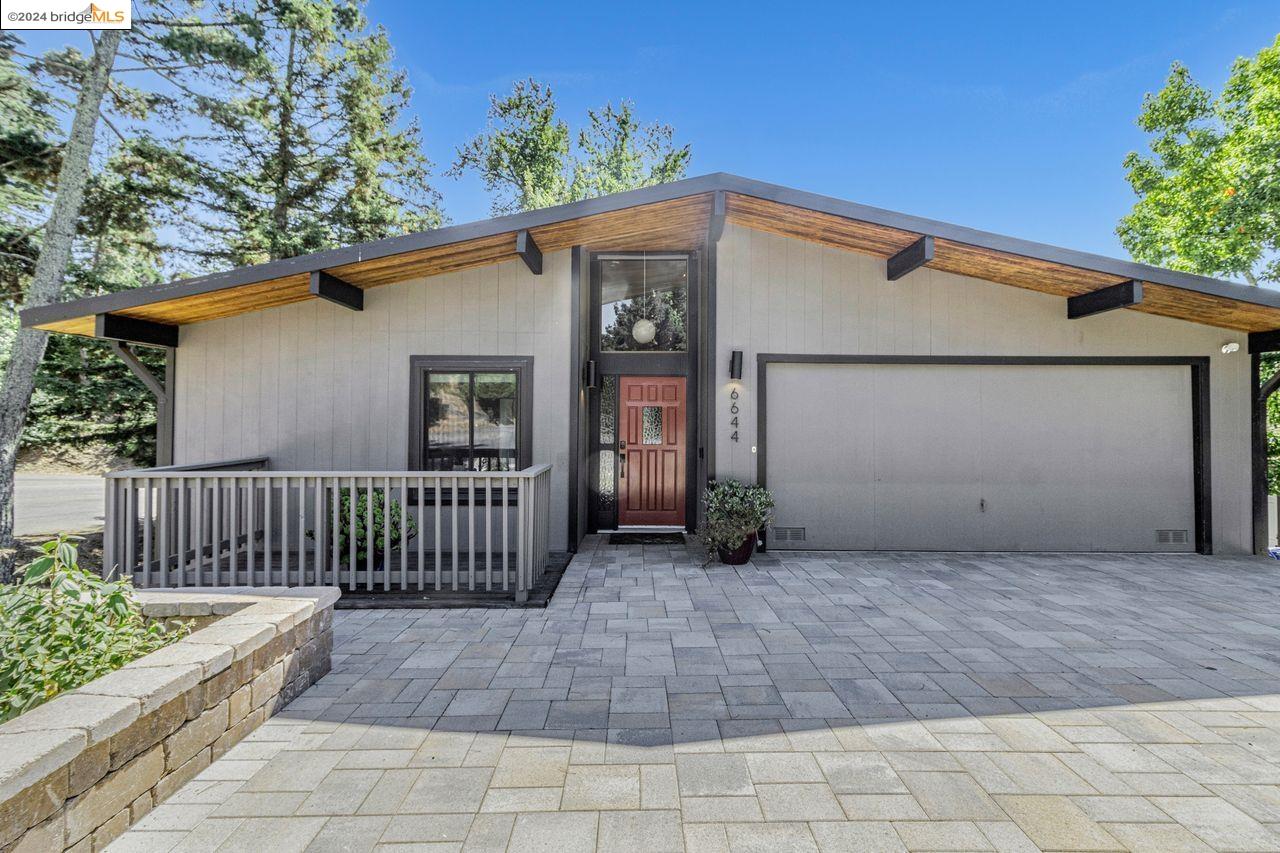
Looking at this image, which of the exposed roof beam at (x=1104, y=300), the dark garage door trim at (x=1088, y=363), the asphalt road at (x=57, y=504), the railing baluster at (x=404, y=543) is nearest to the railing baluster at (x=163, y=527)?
the railing baluster at (x=404, y=543)

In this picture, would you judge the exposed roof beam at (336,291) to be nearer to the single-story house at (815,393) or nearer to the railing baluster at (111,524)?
the single-story house at (815,393)

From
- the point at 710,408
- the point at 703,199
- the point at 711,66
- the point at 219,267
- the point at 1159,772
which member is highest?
the point at 711,66

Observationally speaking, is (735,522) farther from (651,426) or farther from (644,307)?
(644,307)

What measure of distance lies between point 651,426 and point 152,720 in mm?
4983

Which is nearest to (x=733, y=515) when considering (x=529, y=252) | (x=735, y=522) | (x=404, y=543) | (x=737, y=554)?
(x=735, y=522)

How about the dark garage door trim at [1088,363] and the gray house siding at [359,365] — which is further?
the dark garage door trim at [1088,363]

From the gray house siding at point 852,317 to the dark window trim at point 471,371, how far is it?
1906mm

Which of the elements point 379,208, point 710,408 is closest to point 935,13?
point 710,408

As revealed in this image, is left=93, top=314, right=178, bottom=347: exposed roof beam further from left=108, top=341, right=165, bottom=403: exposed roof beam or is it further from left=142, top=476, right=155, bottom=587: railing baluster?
left=142, top=476, right=155, bottom=587: railing baluster

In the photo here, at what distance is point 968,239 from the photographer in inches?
182

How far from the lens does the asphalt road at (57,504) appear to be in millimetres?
7219

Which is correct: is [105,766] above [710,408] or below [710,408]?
below

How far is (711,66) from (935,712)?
633 inches

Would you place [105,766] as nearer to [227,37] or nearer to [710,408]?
[710,408]
